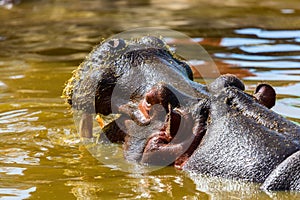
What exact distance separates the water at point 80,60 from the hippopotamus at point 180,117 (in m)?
0.12

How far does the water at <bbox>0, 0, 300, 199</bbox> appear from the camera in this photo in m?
4.57

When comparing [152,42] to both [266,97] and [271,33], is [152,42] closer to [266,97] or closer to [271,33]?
[266,97]

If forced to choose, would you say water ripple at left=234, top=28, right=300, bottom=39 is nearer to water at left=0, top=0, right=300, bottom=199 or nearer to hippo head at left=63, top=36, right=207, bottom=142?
water at left=0, top=0, right=300, bottom=199

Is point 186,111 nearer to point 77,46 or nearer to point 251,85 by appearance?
point 251,85

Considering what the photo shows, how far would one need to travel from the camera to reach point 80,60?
9.45m

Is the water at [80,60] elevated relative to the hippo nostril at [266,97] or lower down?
lower down

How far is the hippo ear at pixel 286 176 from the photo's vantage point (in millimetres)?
4246

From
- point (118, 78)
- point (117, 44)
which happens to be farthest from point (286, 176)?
point (117, 44)

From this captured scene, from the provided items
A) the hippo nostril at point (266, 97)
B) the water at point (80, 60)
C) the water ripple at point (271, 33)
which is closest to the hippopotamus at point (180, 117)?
the hippo nostril at point (266, 97)

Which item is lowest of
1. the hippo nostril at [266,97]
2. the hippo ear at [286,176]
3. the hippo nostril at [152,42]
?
the hippo ear at [286,176]

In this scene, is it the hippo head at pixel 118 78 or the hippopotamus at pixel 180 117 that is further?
the hippo head at pixel 118 78

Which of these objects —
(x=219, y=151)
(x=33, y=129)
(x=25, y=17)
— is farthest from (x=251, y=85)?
(x=25, y=17)

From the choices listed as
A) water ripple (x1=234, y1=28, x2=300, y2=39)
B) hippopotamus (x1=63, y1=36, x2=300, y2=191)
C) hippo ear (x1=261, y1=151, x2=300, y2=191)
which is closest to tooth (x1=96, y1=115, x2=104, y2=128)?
hippopotamus (x1=63, y1=36, x2=300, y2=191)

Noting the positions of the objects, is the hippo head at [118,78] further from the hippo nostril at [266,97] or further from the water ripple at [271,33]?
the water ripple at [271,33]
